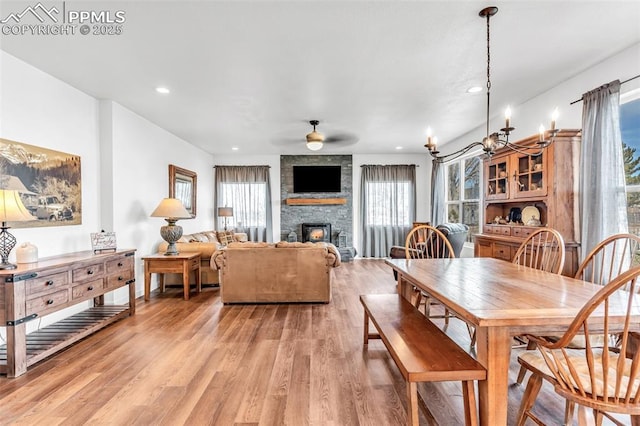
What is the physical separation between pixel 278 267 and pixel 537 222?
10.4ft

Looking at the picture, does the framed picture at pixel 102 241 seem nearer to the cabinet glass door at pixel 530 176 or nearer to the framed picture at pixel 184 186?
the framed picture at pixel 184 186

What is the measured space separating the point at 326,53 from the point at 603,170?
2.80 m

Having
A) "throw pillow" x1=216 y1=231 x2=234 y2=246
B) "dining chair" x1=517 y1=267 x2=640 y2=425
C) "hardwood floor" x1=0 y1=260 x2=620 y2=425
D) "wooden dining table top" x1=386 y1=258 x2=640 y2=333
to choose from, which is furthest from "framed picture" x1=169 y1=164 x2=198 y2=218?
"dining chair" x1=517 y1=267 x2=640 y2=425

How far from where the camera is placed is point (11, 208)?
2355 mm

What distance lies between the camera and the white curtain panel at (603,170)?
9.45 feet

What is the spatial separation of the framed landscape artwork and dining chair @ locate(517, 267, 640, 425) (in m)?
3.71

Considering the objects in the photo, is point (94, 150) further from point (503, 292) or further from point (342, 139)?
point (503, 292)

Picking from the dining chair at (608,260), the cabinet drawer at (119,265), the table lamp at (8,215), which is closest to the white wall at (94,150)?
the table lamp at (8,215)

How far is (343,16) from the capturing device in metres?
2.25

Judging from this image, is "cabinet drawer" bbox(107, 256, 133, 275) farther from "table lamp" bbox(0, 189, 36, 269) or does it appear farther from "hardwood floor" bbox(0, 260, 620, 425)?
"table lamp" bbox(0, 189, 36, 269)

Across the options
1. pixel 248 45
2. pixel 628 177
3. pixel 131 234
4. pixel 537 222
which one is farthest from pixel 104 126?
pixel 628 177

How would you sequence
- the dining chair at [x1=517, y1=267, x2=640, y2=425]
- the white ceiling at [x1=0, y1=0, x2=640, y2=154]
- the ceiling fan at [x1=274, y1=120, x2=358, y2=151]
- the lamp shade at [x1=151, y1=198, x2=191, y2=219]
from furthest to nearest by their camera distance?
the ceiling fan at [x1=274, y1=120, x2=358, y2=151]
the lamp shade at [x1=151, y1=198, x2=191, y2=219]
the white ceiling at [x1=0, y1=0, x2=640, y2=154]
the dining chair at [x1=517, y1=267, x2=640, y2=425]

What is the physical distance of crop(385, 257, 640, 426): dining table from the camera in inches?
52.8

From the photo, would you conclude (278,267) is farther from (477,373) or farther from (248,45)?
(477,373)
